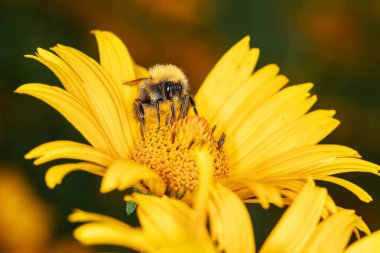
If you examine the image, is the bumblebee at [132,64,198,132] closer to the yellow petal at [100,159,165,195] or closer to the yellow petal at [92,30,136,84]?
the yellow petal at [92,30,136,84]

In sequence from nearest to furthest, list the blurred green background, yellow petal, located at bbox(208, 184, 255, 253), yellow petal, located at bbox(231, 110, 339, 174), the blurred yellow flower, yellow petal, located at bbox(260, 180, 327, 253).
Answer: yellow petal, located at bbox(208, 184, 255, 253) → yellow petal, located at bbox(260, 180, 327, 253) → yellow petal, located at bbox(231, 110, 339, 174) → the blurred yellow flower → the blurred green background

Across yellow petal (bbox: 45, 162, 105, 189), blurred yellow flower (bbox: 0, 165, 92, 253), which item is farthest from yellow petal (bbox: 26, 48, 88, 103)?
blurred yellow flower (bbox: 0, 165, 92, 253)

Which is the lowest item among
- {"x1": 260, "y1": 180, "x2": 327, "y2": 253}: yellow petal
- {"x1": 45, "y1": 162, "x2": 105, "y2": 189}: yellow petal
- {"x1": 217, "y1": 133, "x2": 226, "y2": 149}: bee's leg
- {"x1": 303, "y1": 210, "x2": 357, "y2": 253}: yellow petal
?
{"x1": 303, "y1": 210, "x2": 357, "y2": 253}: yellow petal

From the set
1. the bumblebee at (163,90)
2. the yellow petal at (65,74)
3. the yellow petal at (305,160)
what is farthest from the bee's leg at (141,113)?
the yellow petal at (305,160)

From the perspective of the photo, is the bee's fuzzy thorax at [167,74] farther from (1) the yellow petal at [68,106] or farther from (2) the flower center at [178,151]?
(1) the yellow petal at [68,106]

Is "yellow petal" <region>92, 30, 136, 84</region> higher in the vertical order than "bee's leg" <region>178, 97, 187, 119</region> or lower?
higher

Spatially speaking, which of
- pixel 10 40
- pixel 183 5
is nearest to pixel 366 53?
pixel 183 5

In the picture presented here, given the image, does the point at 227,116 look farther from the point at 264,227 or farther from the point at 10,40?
the point at 10,40
